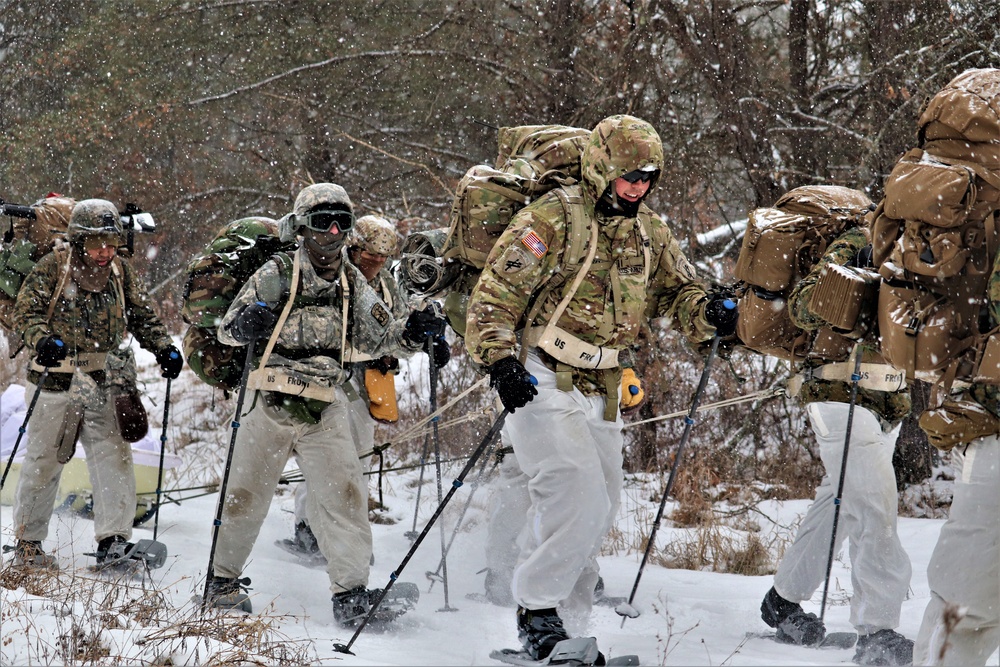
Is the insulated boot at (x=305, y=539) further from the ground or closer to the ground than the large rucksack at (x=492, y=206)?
closer to the ground

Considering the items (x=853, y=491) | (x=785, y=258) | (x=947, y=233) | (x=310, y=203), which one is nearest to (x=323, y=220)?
(x=310, y=203)

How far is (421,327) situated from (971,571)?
3.33 m

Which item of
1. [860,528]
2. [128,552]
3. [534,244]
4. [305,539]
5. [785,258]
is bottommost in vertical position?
[305,539]

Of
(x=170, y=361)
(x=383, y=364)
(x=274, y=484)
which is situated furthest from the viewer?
(x=383, y=364)

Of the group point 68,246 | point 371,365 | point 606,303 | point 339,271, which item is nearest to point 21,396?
point 68,246

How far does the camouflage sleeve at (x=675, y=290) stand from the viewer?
5.05 metres

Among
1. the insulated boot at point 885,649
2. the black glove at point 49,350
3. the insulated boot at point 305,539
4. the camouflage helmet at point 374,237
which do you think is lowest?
the insulated boot at point 305,539

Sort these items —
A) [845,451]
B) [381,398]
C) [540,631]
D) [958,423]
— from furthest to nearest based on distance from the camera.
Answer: [381,398]
[845,451]
[540,631]
[958,423]

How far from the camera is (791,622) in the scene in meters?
5.12

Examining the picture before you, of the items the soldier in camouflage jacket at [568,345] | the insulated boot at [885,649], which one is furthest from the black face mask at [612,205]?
the insulated boot at [885,649]

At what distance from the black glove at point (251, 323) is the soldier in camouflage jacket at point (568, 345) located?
1241mm

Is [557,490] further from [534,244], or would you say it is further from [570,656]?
[534,244]

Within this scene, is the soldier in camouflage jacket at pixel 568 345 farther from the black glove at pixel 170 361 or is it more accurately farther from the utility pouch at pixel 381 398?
the black glove at pixel 170 361

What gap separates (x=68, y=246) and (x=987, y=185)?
559cm
